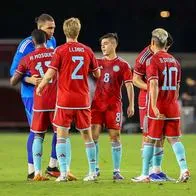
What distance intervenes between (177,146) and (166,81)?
0.87 m

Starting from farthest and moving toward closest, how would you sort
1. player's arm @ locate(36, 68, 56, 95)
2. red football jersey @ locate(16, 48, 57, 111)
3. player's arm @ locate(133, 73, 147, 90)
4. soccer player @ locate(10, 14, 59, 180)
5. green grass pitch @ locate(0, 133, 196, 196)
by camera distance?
soccer player @ locate(10, 14, 59, 180) < player's arm @ locate(133, 73, 147, 90) < red football jersey @ locate(16, 48, 57, 111) < player's arm @ locate(36, 68, 56, 95) < green grass pitch @ locate(0, 133, 196, 196)

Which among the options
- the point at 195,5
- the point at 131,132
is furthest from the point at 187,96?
the point at 195,5

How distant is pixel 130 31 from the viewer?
3675 cm

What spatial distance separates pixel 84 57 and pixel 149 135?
4.39 feet

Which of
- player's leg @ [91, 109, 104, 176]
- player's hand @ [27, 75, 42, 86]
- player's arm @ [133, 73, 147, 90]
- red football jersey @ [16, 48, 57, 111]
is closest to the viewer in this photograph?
player's hand @ [27, 75, 42, 86]

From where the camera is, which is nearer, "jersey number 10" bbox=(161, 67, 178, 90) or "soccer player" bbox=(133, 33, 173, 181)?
"jersey number 10" bbox=(161, 67, 178, 90)

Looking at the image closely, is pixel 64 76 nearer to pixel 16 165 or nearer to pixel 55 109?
pixel 55 109

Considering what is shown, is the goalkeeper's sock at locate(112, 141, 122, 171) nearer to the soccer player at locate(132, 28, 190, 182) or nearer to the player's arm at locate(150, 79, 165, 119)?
the soccer player at locate(132, 28, 190, 182)

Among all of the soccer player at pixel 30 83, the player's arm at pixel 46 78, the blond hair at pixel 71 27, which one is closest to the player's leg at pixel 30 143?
the soccer player at pixel 30 83

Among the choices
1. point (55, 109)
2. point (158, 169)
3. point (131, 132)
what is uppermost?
point (55, 109)

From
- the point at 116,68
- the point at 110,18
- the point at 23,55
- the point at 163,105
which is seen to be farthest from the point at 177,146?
the point at 110,18

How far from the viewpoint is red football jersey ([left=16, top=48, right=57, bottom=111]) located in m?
13.0

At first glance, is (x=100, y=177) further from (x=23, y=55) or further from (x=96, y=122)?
(x=23, y=55)

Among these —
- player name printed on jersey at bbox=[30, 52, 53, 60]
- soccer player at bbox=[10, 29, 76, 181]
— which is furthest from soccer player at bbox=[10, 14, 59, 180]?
player name printed on jersey at bbox=[30, 52, 53, 60]
